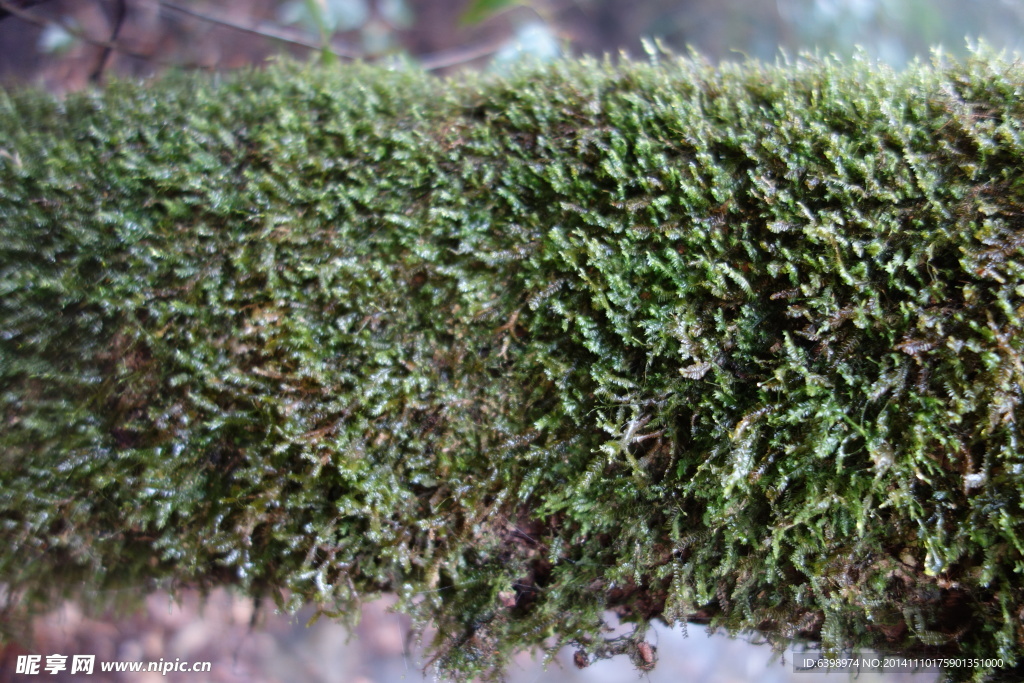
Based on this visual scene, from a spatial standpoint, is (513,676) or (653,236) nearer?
(653,236)

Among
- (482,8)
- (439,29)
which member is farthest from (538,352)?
(439,29)

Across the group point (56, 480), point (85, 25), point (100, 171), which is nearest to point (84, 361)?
point (56, 480)

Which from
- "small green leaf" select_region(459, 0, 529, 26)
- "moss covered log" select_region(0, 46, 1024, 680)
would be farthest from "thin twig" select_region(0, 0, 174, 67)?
"small green leaf" select_region(459, 0, 529, 26)

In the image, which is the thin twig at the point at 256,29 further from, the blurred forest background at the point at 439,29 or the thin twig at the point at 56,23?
the thin twig at the point at 56,23

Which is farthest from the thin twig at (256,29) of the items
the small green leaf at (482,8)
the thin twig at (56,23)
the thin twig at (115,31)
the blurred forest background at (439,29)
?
the small green leaf at (482,8)

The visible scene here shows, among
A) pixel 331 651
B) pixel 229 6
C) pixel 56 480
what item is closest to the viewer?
pixel 56 480

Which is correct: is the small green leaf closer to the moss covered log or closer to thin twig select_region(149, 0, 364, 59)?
thin twig select_region(149, 0, 364, 59)

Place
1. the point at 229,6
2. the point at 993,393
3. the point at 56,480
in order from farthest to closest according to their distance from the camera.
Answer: the point at 229,6
the point at 56,480
the point at 993,393

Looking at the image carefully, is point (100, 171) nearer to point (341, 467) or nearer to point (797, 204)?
point (341, 467)
